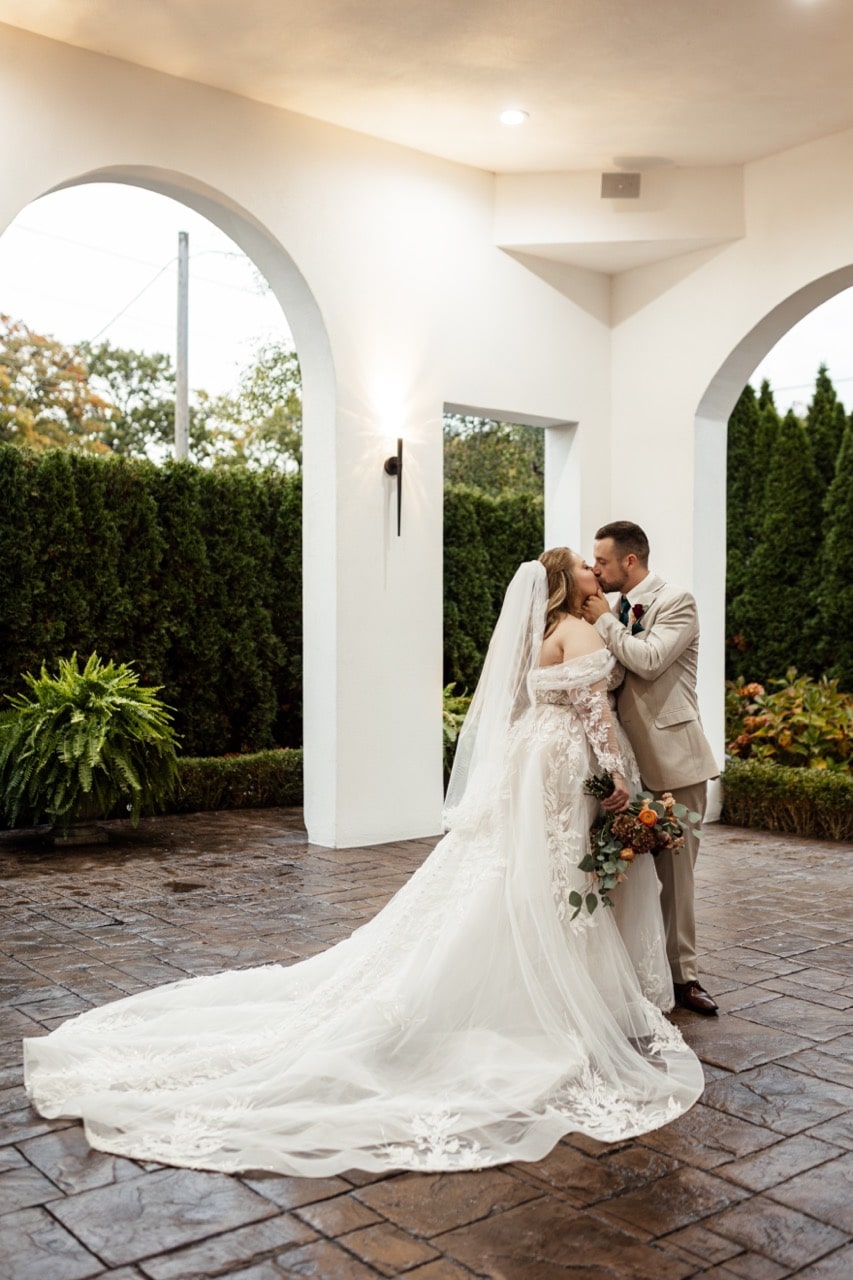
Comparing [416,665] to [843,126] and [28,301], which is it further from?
[28,301]

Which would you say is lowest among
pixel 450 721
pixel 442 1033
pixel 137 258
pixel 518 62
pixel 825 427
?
pixel 442 1033

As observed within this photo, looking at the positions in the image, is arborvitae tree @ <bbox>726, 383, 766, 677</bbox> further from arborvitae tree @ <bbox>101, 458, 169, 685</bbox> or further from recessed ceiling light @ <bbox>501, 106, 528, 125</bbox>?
arborvitae tree @ <bbox>101, 458, 169, 685</bbox>

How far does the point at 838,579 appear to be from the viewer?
1045cm

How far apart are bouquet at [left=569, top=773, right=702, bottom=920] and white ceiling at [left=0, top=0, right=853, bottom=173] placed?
12.3 ft

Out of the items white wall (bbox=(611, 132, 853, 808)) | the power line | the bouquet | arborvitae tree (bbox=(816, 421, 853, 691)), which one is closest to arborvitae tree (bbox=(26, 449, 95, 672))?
white wall (bbox=(611, 132, 853, 808))

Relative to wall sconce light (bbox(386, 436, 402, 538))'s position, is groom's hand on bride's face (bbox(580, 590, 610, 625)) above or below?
below

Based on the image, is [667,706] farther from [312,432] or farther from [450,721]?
[450,721]

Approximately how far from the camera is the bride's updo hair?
13.6ft

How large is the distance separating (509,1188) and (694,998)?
154cm

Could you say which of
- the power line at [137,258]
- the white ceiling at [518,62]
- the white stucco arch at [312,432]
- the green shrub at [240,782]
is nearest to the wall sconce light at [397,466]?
the white stucco arch at [312,432]

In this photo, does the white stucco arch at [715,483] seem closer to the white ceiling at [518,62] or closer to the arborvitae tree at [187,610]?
the white ceiling at [518,62]

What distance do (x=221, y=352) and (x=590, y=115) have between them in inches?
532

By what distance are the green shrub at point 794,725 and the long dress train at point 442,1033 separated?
4.78 metres

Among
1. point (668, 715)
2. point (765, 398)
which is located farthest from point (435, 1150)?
point (765, 398)
